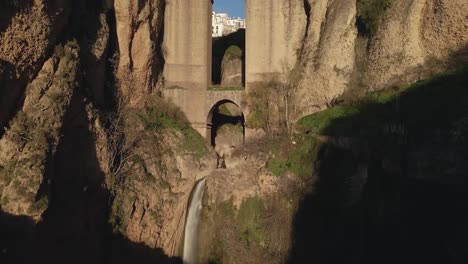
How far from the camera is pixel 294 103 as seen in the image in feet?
73.3

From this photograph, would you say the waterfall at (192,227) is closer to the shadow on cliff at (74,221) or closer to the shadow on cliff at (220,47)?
the shadow on cliff at (74,221)

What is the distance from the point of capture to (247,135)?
23266mm

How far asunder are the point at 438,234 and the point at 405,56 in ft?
26.8

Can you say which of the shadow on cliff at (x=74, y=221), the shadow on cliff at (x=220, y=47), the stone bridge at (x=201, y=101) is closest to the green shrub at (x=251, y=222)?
the shadow on cliff at (x=74, y=221)

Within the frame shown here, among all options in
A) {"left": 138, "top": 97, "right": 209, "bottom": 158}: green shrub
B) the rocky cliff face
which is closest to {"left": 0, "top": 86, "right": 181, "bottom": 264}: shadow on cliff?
{"left": 138, "top": 97, "right": 209, "bottom": 158}: green shrub

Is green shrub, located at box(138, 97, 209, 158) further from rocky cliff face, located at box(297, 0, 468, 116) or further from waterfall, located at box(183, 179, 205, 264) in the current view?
rocky cliff face, located at box(297, 0, 468, 116)

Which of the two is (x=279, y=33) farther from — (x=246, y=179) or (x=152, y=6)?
(x=246, y=179)

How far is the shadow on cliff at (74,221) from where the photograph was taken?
39.6 ft

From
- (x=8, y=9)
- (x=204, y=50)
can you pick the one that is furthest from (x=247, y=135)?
(x=8, y=9)

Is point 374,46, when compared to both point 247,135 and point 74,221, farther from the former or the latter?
point 74,221

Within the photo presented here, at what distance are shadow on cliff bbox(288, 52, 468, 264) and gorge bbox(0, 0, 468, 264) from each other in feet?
0.13

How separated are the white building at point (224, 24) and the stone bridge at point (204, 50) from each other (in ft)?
137

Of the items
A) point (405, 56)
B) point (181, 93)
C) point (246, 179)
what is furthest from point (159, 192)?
point (405, 56)

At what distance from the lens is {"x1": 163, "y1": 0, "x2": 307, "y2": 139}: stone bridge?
76.4 ft
